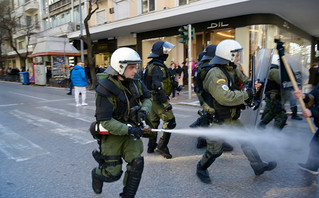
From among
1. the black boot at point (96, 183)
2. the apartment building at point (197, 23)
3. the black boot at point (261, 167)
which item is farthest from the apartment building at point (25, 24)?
the black boot at point (261, 167)

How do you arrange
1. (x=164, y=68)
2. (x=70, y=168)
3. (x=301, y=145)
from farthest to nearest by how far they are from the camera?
1. (x=301, y=145)
2. (x=164, y=68)
3. (x=70, y=168)

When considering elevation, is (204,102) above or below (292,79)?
below

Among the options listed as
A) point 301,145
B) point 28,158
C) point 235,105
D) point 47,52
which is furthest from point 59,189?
point 47,52

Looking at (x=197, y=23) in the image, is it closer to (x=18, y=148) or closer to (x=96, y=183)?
(x=18, y=148)

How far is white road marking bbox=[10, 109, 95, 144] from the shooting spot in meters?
5.36

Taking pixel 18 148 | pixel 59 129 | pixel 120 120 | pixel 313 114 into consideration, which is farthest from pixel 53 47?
pixel 313 114

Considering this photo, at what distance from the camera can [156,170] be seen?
3686mm

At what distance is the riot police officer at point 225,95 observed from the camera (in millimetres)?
2895

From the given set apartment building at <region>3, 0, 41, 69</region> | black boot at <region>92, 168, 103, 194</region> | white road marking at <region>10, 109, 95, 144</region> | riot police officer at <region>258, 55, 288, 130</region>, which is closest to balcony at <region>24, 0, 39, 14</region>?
apartment building at <region>3, 0, 41, 69</region>

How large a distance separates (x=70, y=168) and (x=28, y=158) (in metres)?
1.00

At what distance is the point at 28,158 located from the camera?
4277mm

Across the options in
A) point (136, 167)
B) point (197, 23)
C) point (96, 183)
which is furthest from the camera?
point (197, 23)

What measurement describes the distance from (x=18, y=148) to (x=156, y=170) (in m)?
2.92

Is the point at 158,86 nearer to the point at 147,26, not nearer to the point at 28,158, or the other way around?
the point at 28,158
